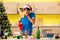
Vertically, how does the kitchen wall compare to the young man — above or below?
→ below

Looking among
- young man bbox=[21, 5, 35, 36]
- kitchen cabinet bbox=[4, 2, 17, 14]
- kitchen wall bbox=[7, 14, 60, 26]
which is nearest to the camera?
young man bbox=[21, 5, 35, 36]

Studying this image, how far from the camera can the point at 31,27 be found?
3137 mm

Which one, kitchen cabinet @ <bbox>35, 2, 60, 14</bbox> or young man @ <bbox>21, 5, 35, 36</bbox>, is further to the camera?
kitchen cabinet @ <bbox>35, 2, 60, 14</bbox>

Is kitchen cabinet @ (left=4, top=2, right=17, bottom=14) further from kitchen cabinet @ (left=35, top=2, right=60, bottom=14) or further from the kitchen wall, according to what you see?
kitchen cabinet @ (left=35, top=2, right=60, bottom=14)

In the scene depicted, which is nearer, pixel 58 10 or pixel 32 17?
pixel 32 17

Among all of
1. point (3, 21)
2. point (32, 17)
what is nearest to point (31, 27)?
point (32, 17)

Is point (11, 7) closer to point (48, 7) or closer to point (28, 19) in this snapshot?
point (48, 7)

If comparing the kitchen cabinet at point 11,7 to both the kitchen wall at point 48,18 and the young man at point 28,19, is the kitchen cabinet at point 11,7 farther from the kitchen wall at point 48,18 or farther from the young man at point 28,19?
the young man at point 28,19

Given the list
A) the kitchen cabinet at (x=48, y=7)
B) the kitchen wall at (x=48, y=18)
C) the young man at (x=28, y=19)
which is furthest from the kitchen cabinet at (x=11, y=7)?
the young man at (x=28, y=19)

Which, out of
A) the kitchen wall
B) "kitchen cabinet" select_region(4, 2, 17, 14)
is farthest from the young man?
the kitchen wall

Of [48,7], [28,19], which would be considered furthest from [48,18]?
[28,19]

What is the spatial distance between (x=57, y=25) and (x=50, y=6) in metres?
0.69

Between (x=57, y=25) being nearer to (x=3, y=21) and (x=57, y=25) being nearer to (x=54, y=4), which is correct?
(x=54, y=4)

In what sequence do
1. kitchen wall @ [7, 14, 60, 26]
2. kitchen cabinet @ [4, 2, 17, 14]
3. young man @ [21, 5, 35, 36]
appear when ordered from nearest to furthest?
young man @ [21, 5, 35, 36] → kitchen cabinet @ [4, 2, 17, 14] → kitchen wall @ [7, 14, 60, 26]
